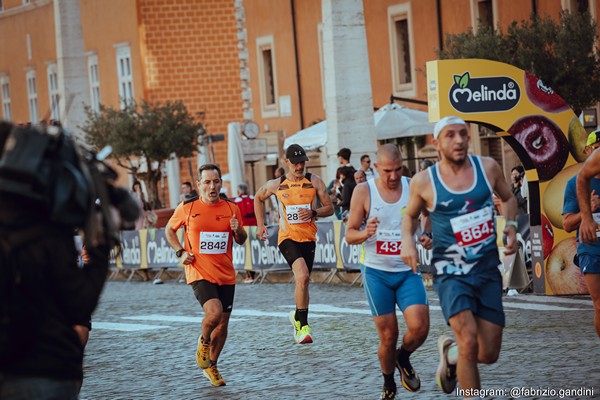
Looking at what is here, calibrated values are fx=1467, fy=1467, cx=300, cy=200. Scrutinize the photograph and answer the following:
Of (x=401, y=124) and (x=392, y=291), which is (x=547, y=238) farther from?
(x=401, y=124)

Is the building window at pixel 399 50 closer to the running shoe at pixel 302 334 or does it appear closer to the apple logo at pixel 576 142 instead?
the apple logo at pixel 576 142

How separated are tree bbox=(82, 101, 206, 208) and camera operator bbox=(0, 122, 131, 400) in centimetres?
3556

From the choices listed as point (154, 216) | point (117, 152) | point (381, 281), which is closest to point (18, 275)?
point (381, 281)

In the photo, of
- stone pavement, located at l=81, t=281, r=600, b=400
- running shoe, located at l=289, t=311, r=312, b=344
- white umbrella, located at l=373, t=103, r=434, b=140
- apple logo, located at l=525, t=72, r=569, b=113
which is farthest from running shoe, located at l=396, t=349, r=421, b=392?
white umbrella, located at l=373, t=103, r=434, b=140

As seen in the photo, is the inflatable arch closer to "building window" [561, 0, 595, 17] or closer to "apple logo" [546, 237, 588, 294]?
"apple logo" [546, 237, 588, 294]

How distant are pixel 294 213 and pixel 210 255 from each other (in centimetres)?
330

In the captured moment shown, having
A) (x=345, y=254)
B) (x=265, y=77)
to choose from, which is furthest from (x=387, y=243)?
(x=265, y=77)

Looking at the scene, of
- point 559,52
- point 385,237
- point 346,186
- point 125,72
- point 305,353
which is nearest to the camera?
point 385,237

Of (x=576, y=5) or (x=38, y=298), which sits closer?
(x=38, y=298)

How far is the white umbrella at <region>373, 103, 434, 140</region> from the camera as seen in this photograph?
29.0 m

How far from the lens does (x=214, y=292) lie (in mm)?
12336

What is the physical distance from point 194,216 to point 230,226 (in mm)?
393

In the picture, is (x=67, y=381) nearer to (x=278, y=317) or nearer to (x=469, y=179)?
(x=469, y=179)

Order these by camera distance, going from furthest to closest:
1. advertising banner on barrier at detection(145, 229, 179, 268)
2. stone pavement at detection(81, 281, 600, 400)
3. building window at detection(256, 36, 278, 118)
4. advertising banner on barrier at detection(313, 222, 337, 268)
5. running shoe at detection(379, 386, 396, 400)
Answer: building window at detection(256, 36, 278, 118) → advertising banner on barrier at detection(145, 229, 179, 268) → advertising banner on barrier at detection(313, 222, 337, 268) → stone pavement at detection(81, 281, 600, 400) → running shoe at detection(379, 386, 396, 400)
